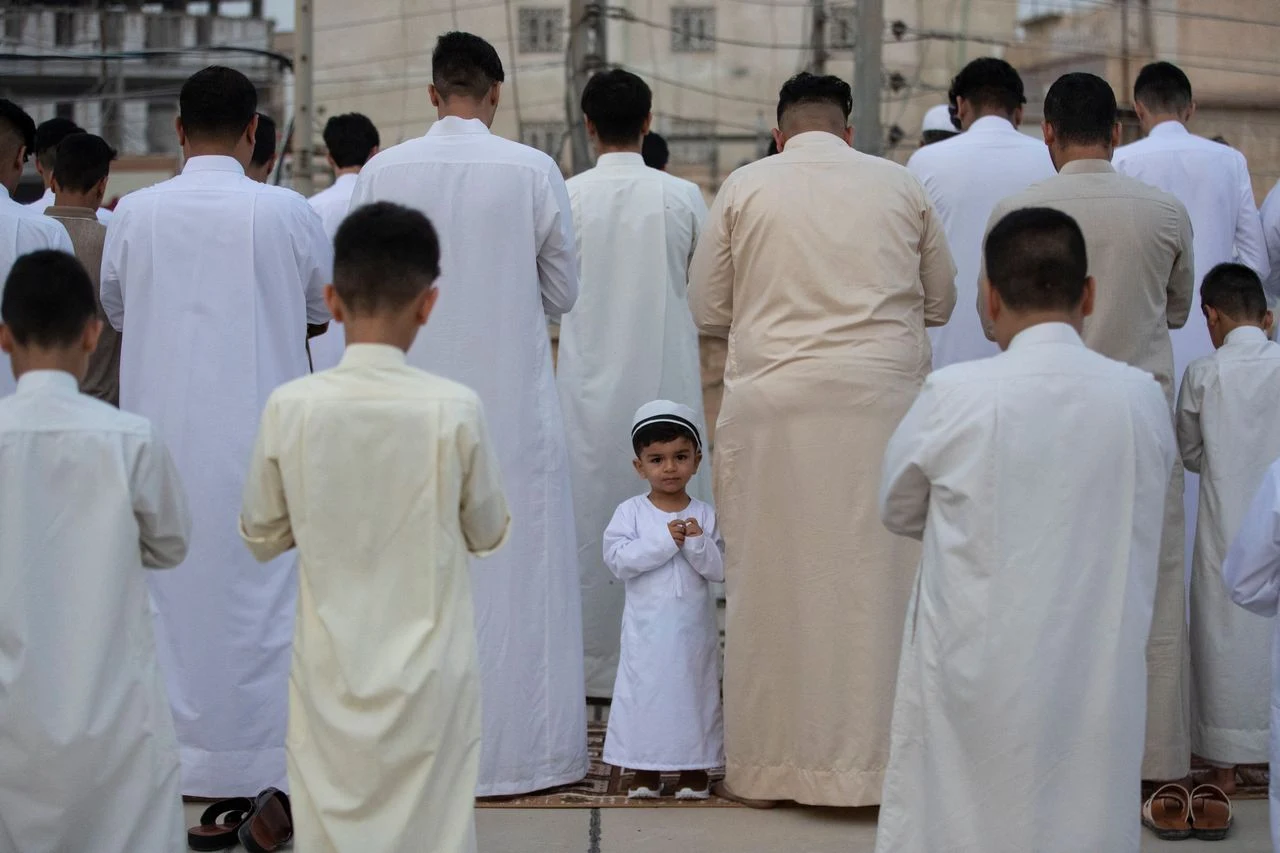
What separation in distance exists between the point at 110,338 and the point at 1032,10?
3176 cm

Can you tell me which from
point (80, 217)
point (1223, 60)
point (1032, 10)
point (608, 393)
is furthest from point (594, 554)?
point (1032, 10)

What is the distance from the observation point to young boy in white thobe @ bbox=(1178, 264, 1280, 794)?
18.5ft

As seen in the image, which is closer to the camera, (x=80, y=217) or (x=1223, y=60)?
(x=80, y=217)

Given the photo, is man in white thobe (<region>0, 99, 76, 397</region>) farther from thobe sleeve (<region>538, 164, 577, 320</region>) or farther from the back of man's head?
the back of man's head

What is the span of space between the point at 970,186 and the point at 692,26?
34053 mm

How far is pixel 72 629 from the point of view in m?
3.99

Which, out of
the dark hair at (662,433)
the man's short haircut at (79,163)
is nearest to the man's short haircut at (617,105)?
the dark hair at (662,433)

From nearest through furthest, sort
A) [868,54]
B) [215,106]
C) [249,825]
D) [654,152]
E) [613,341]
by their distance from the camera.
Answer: [249,825] → [215,106] → [613,341] → [654,152] → [868,54]

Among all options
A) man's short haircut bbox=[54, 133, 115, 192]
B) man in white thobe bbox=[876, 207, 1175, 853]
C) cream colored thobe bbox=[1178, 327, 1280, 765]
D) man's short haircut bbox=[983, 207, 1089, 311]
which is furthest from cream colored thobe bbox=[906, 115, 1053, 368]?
man's short haircut bbox=[54, 133, 115, 192]

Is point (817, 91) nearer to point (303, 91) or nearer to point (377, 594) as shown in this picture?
point (377, 594)

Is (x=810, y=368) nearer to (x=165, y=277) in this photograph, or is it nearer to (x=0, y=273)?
(x=165, y=277)

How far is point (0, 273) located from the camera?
5.48m

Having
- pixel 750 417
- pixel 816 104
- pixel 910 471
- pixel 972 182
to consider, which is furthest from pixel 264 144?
pixel 910 471

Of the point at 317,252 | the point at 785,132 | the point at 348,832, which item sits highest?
the point at 785,132
